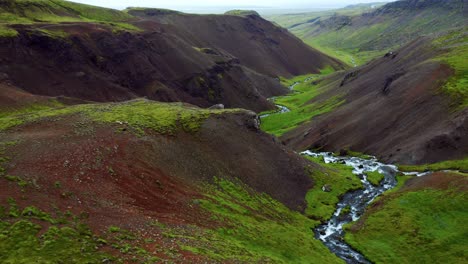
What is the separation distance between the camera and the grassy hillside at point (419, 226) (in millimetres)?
51906

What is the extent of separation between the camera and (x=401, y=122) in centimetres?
→ 9806

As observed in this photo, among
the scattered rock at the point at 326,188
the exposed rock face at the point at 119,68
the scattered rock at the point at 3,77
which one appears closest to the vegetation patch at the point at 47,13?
the exposed rock face at the point at 119,68

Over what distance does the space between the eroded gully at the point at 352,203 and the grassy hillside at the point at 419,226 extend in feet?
5.96

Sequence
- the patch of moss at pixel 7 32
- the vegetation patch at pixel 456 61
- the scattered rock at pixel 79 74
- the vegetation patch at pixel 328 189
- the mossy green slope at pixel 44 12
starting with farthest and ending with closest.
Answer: the mossy green slope at pixel 44 12 → the scattered rock at pixel 79 74 → the patch of moss at pixel 7 32 → the vegetation patch at pixel 456 61 → the vegetation patch at pixel 328 189

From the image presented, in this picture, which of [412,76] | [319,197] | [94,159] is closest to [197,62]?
[412,76]

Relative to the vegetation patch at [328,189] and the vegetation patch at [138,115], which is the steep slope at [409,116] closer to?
the vegetation patch at [328,189]

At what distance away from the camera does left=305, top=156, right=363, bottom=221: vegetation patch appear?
66.3 metres

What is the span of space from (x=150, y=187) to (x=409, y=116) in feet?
240

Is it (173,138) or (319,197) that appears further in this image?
(319,197)

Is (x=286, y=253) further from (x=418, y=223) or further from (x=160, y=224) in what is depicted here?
(x=418, y=223)

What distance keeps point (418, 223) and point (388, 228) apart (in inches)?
167

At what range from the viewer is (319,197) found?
7075 centimetres

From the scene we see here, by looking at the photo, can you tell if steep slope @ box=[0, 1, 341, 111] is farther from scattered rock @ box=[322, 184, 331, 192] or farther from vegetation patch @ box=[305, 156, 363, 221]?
scattered rock @ box=[322, 184, 331, 192]

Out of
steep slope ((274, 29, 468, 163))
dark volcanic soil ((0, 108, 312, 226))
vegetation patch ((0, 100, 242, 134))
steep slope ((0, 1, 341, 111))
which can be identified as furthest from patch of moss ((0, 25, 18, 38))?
steep slope ((274, 29, 468, 163))
